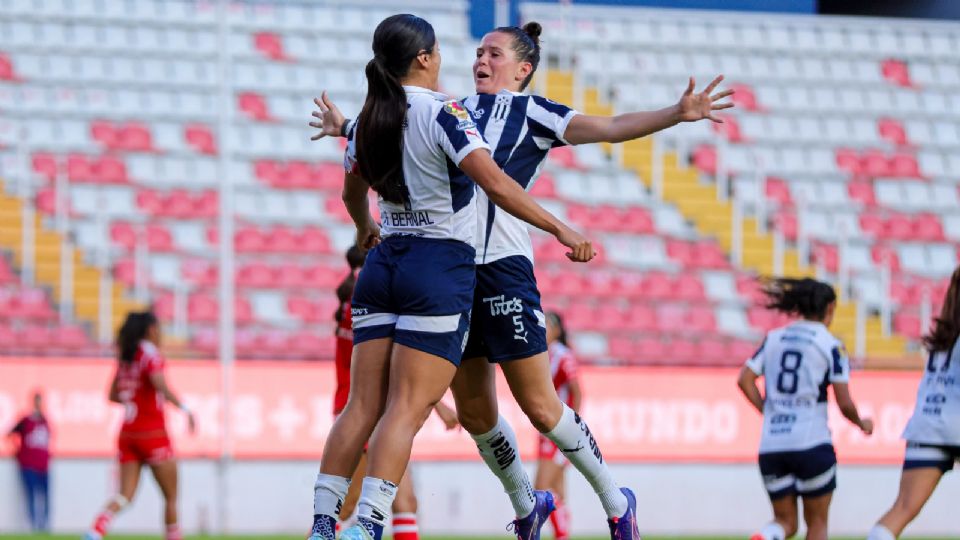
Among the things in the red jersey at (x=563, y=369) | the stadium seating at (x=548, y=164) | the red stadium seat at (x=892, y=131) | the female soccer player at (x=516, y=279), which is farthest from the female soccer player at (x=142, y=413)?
the red stadium seat at (x=892, y=131)

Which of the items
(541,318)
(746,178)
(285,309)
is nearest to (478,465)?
(285,309)

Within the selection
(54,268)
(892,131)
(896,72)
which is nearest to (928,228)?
(892,131)

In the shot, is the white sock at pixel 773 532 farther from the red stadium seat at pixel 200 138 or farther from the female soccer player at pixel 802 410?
the red stadium seat at pixel 200 138

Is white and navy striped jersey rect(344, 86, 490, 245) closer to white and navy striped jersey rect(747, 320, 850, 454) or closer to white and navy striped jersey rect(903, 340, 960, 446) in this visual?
white and navy striped jersey rect(903, 340, 960, 446)

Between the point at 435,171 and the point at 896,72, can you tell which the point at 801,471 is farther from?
the point at 896,72

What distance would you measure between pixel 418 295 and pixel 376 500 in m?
0.80

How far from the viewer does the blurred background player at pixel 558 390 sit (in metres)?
11.9

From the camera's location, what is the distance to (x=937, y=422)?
767 centimetres

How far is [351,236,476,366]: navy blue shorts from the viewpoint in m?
6.25

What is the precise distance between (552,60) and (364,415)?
695 inches

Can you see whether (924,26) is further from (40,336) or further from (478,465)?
(40,336)

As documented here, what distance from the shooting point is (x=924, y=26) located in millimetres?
25094

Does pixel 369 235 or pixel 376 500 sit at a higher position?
pixel 369 235

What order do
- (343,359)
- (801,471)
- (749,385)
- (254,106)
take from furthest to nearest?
1. (254,106)
2. (749,385)
3. (343,359)
4. (801,471)
